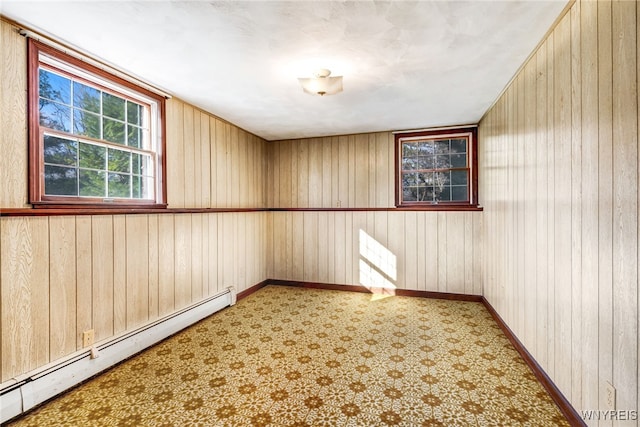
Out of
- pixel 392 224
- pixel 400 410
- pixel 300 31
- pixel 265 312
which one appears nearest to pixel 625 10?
pixel 300 31

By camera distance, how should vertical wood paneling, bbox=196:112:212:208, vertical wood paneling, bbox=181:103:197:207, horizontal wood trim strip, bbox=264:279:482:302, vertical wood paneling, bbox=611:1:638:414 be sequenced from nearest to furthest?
vertical wood paneling, bbox=611:1:638:414 < vertical wood paneling, bbox=181:103:197:207 < vertical wood paneling, bbox=196:112:212:208 < horizontal wood trim strip, bbox=264:279:482:302

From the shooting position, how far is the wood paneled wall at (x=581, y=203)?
1307 mm

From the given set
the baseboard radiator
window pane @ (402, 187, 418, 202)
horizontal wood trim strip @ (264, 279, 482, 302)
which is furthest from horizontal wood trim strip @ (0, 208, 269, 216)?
window pane @ (402, 187, 418, 202)

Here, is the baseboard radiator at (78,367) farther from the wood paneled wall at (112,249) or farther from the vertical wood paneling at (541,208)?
the vertical wood paneling at (541,208)

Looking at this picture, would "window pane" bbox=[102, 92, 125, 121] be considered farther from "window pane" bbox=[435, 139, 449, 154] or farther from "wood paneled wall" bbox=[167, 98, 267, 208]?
"window pane" bbox=[435, 139, 449, 154]

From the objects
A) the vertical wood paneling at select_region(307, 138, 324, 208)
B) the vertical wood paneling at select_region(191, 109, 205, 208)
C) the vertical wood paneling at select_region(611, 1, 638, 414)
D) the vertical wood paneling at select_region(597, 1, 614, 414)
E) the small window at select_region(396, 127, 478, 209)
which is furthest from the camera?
the vertical wood paneling at select_region(307, 138, 324, 208)

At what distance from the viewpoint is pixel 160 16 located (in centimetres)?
181

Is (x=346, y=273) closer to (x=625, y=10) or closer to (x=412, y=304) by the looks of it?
(x=412, y=304)

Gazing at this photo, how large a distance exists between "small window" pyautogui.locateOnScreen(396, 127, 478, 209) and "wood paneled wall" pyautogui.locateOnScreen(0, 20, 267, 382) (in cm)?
249

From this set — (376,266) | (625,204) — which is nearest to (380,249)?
(376,266)

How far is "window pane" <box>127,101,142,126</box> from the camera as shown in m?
2.77

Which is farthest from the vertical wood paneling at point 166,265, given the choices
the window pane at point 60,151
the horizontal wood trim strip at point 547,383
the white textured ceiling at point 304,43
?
the horizontal wood trim strip at point 547,383

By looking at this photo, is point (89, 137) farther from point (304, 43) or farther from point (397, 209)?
point (397, 209)

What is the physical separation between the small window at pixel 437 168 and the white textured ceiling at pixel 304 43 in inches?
39.5
